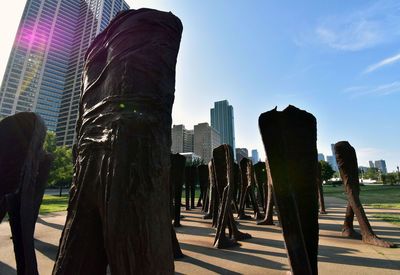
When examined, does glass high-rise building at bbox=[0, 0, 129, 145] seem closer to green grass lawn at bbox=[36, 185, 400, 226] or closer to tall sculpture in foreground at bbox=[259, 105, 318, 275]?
green grass lawn at bbox=[36, 185, 400, 226]

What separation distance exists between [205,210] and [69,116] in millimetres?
93272

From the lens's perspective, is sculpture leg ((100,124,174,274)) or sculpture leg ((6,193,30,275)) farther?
sculpture leg ((6,193,30,275))

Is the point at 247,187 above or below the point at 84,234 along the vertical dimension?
above

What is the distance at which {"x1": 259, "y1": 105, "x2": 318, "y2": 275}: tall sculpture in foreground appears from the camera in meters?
2.00

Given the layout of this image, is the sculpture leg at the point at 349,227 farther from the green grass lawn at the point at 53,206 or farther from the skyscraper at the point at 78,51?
the skyscraper at the point at 78,51

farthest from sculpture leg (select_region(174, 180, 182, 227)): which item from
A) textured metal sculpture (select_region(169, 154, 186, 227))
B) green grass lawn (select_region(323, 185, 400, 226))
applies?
green grass lawn (select_region(323, 185, 400, 226))

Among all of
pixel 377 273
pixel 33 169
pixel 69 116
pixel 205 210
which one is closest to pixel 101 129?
pixel 33 169

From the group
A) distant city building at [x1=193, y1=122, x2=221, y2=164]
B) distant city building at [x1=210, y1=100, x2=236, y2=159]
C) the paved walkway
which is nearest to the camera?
the paved walkway

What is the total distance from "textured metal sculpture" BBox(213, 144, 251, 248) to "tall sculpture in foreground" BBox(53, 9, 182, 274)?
10.8ft

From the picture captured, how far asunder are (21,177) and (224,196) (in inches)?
142

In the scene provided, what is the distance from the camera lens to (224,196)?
4.60 metres

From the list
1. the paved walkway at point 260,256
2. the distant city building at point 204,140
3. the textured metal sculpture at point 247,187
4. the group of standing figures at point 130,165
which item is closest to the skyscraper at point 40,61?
the distant city building at point 204,140

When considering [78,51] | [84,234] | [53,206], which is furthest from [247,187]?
[78,51]

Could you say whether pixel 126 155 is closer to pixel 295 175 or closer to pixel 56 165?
pixel 295 175
